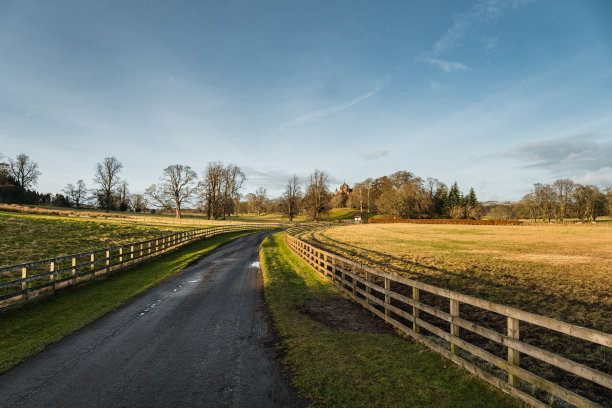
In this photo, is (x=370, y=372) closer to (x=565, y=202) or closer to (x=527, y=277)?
(x=527, y=277)

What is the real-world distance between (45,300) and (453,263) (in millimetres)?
19037

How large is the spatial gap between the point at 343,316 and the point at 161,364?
15.9 feet

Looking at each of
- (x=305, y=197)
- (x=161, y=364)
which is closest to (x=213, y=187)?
(x=305, y=197)

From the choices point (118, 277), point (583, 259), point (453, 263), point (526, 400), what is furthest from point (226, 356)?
point (583, 259)

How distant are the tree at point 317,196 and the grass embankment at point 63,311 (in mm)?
58837

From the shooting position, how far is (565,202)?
82.8 m

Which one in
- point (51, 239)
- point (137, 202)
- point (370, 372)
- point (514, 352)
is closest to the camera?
point (514, 352)

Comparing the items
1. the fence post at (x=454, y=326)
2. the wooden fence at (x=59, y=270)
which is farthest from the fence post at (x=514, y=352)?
the wooden fence at (x=59, y=270)

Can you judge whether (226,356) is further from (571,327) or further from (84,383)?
(571,327)

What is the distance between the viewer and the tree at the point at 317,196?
73.1m

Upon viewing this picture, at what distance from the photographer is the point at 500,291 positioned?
36.0 feet

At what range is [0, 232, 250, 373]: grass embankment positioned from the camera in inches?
251

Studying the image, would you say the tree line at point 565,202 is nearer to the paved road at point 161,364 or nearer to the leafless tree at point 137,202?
the paved road at point 161,364

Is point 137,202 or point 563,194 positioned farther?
point 137,202
